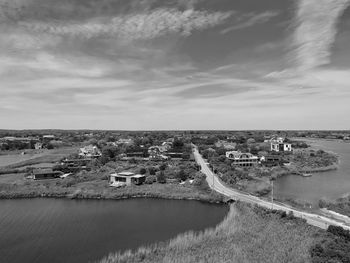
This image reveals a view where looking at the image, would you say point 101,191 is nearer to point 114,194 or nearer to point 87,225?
point 114,194

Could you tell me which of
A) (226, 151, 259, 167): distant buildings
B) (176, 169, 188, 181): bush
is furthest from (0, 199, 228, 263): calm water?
(226, 151, 259, 167): distant buildings

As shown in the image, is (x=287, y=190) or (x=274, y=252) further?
(x=287, y=190)

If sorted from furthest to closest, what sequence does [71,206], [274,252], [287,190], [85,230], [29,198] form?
1. [287,190]
2. [29,198]
3. [71,206]
4. [85,230]
5. [274,252]

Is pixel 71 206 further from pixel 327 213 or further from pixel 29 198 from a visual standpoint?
pixel 327 213

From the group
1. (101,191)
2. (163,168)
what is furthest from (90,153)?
(101,191)

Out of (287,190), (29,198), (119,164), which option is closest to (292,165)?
(287,190)

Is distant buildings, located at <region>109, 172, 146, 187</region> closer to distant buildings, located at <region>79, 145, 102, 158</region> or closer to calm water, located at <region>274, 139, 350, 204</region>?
calm water, located at <region>274, 139, 350, 204</region>

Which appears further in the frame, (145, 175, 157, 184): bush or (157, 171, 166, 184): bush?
(145, 175, 157, 184): bush
